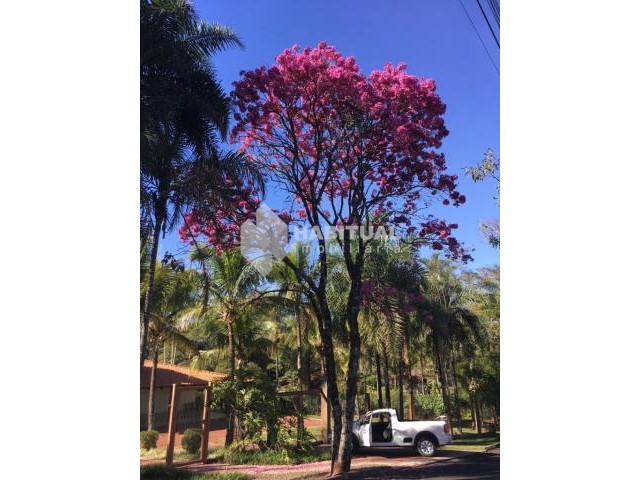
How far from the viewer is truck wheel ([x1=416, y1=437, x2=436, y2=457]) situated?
4.54 metres

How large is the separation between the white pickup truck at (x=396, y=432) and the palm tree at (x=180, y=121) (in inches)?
87.8

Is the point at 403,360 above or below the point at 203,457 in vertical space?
above

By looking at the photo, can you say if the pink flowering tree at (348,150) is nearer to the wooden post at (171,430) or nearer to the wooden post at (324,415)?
the wooden post at (324,415)

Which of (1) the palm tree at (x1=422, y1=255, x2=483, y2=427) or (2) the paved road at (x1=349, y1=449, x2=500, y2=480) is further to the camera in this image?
(1) the palm tree at (x1=422, y1=255, x2=483, y2=427)

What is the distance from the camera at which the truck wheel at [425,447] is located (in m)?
4.54

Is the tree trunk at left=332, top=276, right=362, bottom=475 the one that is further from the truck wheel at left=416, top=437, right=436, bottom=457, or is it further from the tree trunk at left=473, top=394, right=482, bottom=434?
the tree trunk at left=473, top=394, right=482, bottom=434

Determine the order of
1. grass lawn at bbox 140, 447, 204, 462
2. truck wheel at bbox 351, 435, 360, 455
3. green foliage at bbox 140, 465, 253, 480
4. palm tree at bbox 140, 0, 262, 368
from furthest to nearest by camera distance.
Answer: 1. palm tree at bbox 140, 0, 262, 368
2. truck wheel at bbox 351, 435, 360, 455
3. grass lawn at bbox 140, 447, 204, 462
4. green foliage at bbox 140, 465, 253, 480

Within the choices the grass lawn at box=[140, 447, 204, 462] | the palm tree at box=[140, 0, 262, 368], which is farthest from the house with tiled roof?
the palm tree at box=[140, 0, 262, 368]

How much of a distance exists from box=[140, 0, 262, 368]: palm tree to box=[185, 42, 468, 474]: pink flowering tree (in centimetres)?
32
